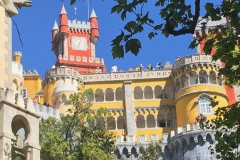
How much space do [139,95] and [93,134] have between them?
35.0m

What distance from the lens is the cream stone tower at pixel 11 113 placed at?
791 inches

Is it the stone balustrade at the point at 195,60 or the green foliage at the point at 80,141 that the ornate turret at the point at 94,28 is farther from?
the green foliage at the point at 80,141

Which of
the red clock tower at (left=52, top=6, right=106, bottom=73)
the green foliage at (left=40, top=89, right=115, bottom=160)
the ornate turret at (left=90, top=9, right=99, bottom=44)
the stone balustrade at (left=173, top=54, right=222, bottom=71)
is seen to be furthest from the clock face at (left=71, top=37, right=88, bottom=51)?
the green foliage at (left=40, top=89, right=115, bottom=160)

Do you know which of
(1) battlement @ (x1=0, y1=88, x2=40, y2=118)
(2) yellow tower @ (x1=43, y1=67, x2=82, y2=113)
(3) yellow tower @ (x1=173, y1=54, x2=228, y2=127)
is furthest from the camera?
(2) yellow tower @ (x1=43, y1=67, x2=82, y2=113)

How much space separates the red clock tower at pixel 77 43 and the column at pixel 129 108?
18921mm

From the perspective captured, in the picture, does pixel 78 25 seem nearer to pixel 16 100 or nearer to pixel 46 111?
pixel 46 111

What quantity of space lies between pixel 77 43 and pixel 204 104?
111 feet

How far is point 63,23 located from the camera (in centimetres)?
8688

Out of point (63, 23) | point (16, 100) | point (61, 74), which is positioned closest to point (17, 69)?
point (61, 74)

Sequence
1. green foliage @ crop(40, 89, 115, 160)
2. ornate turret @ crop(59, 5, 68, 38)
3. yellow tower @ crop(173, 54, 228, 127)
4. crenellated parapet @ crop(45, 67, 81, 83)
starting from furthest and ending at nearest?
ornate turret @ crop(59, 5, 68, 38) < crenellated parapet @ crop(45, 67, 81, 83) < yellow tower @ crop(173, 54, 228, 127) < green foliage @ crop(40, 89, 115, 160)

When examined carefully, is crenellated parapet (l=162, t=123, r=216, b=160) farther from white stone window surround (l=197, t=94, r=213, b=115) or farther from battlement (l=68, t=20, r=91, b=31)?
battlement (l=68, t=20, r=91, b=31)

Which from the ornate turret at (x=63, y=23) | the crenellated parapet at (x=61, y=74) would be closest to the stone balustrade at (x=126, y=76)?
the crenellated parapet at (x=61, y=74)

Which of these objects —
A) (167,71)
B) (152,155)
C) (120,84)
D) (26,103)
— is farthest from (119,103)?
(26,103)

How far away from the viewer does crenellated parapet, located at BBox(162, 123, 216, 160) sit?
5288 cm
